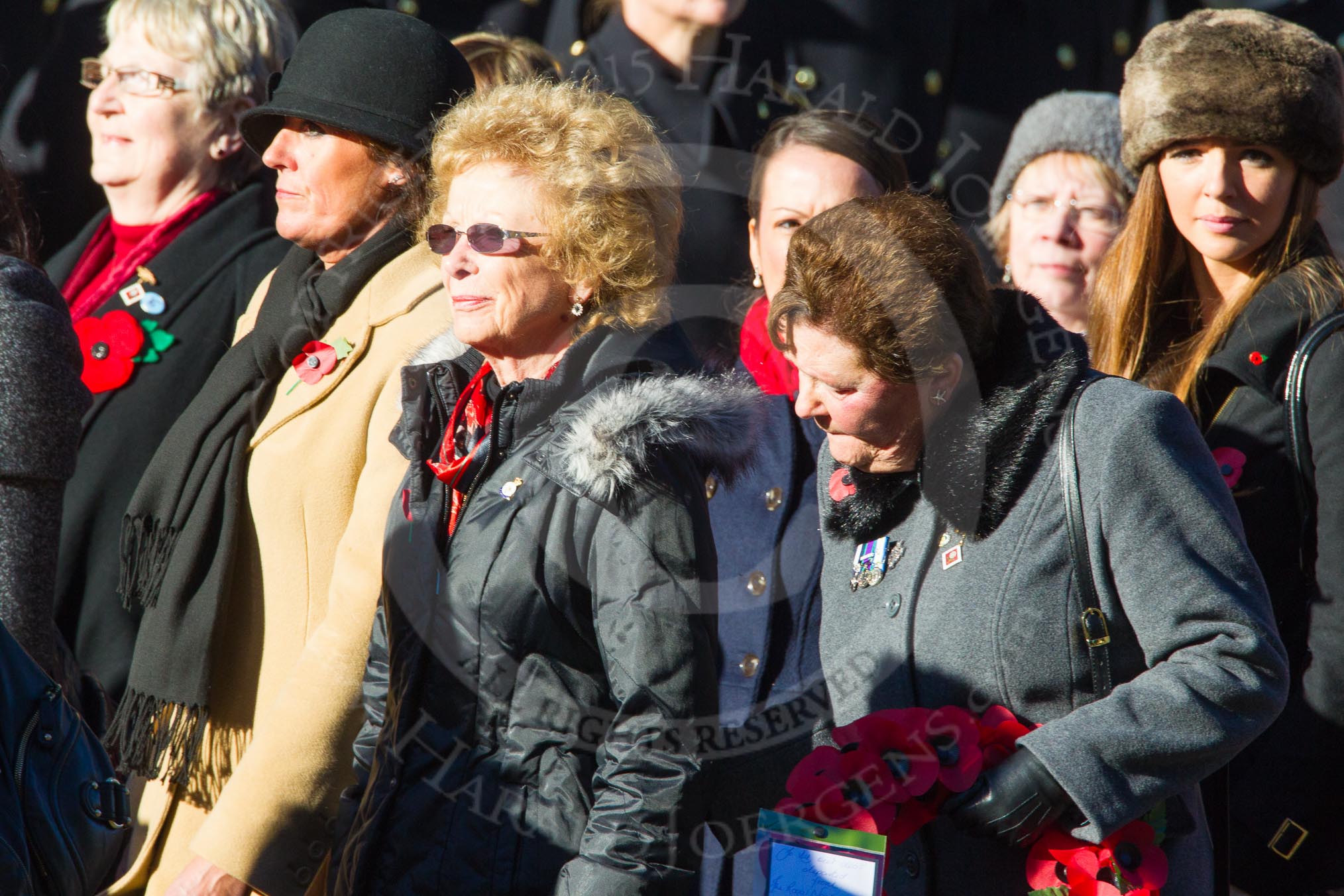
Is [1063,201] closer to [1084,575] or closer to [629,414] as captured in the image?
[1084,575]

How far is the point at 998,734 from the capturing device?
6.48 feet

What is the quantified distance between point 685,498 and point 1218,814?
3.30 ft

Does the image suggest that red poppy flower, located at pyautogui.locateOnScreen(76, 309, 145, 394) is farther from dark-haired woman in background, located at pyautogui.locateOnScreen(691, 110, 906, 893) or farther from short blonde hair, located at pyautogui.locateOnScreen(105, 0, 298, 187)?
dark-haired woman in background, located at pyautogui.locateOnScreen(691, 110, 906, 893)

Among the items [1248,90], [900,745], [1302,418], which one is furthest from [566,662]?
[1248,90]

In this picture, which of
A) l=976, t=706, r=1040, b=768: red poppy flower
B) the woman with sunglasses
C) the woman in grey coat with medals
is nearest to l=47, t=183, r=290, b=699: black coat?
the woman with sunglasses

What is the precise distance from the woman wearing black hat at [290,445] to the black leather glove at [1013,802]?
1.28 meters

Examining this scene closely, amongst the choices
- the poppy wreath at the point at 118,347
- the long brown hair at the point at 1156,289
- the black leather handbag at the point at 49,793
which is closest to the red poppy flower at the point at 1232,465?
the long brown hair at the point at 1156,289

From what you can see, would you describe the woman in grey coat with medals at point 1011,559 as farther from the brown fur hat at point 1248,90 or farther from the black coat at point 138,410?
the black coat at point 138,410

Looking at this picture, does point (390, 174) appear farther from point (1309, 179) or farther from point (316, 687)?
point (1309, 179)

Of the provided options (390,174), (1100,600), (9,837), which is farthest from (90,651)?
(1100,600)

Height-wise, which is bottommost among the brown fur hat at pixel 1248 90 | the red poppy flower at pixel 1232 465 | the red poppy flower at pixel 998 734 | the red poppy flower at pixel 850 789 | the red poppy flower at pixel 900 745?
the red poppy flower at pixel 850 789

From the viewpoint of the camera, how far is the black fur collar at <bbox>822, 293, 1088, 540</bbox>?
2092mm

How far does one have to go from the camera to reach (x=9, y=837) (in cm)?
163

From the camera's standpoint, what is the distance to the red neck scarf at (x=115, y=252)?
3.82 metres
